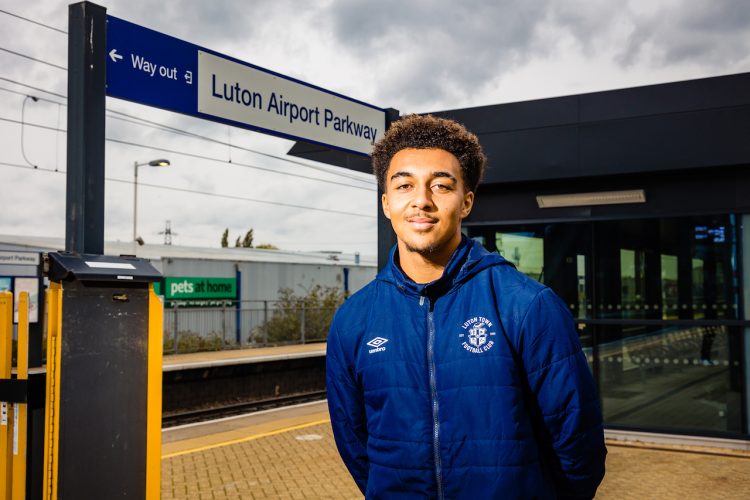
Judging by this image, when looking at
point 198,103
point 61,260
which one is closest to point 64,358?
point 61,260

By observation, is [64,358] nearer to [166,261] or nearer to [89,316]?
[89,316]

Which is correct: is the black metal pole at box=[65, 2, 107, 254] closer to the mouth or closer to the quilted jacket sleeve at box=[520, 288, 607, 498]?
the mouth

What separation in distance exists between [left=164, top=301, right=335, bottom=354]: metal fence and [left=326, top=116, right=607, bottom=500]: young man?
18304 mm

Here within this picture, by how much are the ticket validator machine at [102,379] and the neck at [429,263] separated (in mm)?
2395

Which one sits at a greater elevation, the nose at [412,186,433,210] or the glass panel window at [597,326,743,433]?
the nose at [412,186,433,210]

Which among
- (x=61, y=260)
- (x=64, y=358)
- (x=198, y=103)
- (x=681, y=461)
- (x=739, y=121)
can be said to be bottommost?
(x=681, y=461)

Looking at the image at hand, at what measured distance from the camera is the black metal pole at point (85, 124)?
13.5ft

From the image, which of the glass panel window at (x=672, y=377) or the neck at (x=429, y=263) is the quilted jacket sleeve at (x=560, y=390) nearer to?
the neck at (x=429, y=263)

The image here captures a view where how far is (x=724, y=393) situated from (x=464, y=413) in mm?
7398

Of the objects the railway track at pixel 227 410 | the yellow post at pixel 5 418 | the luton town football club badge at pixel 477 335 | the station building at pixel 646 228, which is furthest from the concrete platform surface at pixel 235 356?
the luton town football club badge at pixel 477 335

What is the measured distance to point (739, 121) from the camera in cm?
795

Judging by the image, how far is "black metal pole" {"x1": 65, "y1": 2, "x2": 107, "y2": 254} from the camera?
163 inches

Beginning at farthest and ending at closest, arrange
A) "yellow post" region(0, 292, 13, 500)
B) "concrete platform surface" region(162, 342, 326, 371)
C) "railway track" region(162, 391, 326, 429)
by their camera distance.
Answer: "concrete platform surface" region(162, 342, 326, 371) < "railway track" region(162, 391, 326, 429) < "yellow post" region(0, 292, 13, 500)

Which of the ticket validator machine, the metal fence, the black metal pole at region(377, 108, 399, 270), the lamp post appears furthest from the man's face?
the lamp post
